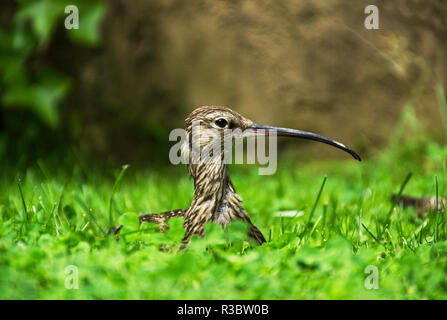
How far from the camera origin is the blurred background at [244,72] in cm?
685

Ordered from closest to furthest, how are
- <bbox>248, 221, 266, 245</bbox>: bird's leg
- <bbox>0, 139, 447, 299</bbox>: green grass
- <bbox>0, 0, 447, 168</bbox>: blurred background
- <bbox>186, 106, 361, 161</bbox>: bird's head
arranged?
1. <bbox>0, 139, 447, 299</bbox>: green grass
2. <bbox>248, 221, 266, 245</bbox>: bird's leg
3. <bbox>186, 106, 361, 161</bbox>: bird's head
4. <bbox>0, 0, 447, 168</bbox>: blurred background

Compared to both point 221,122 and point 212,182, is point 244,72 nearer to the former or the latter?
point 221,122

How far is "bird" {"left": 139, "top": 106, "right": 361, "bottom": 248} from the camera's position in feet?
11.2

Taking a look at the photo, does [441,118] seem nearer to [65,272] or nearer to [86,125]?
[86,125]

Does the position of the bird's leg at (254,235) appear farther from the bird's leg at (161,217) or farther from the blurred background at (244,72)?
the blurred background at (244,72)

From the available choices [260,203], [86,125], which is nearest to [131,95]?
[86,125]

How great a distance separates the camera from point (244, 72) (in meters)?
7.14

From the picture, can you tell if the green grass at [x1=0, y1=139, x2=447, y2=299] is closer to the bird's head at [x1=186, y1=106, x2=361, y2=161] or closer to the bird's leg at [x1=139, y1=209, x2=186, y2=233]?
the bird's leg at [x1=139, y1=209, x2=186, y2=233]

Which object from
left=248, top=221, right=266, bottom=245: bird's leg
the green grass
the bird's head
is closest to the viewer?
the green grass

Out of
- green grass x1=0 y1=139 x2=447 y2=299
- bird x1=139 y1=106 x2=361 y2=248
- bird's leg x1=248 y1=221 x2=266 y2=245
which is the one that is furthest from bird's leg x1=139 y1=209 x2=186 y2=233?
bird's leg x1=248 y1=221 x2=266 y2=245

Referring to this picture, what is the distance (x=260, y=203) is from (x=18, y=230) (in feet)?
6.92

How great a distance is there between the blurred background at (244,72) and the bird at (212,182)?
3.52m

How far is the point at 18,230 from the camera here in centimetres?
341

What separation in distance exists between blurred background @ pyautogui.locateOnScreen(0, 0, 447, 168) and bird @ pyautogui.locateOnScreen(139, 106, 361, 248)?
11.5 feet
